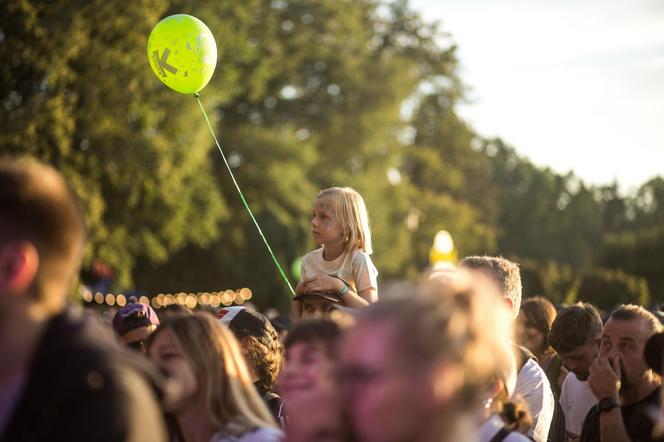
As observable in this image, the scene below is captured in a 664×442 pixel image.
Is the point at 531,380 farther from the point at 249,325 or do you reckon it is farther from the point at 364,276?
the point at 249,325

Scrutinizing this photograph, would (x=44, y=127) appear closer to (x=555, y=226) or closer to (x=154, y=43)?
(x=154, y=43)

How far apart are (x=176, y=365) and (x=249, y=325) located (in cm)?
203

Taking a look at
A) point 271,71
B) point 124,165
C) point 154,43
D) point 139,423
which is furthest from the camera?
point 271,71

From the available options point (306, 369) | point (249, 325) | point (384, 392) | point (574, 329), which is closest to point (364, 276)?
point (249, 325)

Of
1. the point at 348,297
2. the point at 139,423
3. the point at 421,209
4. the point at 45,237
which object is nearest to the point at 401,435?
the point at 139,423

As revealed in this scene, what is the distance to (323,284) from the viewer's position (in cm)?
543

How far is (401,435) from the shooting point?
7.69ft

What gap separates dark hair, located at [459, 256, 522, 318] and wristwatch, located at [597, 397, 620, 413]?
0.75 m

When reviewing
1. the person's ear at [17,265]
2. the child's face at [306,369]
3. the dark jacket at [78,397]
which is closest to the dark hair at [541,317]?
the child's face at [306,369]

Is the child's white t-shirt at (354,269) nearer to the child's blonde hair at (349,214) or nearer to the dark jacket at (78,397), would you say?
the child's blonde hair at (349,214)

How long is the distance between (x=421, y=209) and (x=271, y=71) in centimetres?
942

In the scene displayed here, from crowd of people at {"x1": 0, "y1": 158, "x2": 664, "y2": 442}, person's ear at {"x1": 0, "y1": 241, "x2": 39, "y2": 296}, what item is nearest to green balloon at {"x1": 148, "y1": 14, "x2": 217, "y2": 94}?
crowd of people at {"x1": 0, "y1": 158, "x2": 664, "y2": 442}

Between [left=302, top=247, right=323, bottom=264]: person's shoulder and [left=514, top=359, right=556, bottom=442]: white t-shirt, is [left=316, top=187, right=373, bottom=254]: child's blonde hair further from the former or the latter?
[left=514, top=359, right=556, bottom=442]: white t-shirt

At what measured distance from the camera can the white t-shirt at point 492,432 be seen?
374 cm
